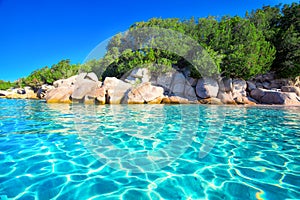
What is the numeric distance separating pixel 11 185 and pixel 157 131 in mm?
3904

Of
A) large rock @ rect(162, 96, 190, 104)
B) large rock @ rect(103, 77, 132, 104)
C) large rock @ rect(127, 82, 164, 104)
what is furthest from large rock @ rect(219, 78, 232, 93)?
large rock @ rect(103, 77, 132, 104)

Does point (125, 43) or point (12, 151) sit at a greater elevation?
point (125, 43)

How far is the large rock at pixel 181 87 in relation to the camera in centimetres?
2048

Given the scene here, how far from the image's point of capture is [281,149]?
397 centimetres

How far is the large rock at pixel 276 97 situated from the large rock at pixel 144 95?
10838mm

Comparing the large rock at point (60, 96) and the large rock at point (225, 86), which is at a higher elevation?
the large rock at point (225, 86)

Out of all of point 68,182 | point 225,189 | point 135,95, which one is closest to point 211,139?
point 225,189

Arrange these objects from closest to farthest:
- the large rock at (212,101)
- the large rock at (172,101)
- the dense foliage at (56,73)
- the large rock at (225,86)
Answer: the large rock at (172,101) < the large rock at (212,101) < the large rock at (225,86) < the dense foliage at (56,73)

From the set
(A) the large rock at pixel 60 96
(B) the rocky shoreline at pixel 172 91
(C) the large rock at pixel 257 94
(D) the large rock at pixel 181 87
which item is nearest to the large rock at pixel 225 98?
(B) the rocky shoreline at pixel 172 91

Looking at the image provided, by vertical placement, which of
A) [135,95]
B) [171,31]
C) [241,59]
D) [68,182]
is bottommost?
[68,182]

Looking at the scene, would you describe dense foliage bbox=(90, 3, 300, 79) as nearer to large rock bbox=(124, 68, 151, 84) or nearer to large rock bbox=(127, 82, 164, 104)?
large rock bbox=(124, 68, 151, 84)

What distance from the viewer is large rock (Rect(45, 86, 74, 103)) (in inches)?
675

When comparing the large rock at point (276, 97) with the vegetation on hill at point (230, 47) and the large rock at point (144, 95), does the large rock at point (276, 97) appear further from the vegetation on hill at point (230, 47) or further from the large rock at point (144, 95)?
the large rock at point (144, 95)

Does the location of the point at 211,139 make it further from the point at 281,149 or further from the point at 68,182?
the point at 68,182
